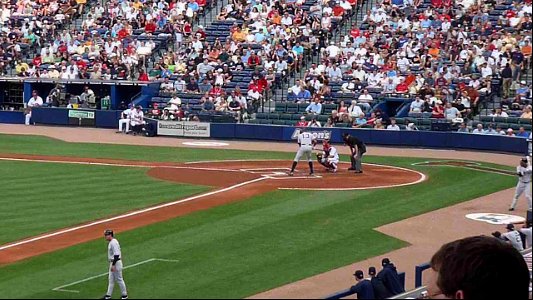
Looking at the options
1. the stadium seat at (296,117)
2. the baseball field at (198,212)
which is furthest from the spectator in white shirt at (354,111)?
the baseball field at (198,212)

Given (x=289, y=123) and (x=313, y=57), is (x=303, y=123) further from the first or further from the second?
(x=313, y=57)

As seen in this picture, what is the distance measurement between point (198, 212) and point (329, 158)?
8.09 meters

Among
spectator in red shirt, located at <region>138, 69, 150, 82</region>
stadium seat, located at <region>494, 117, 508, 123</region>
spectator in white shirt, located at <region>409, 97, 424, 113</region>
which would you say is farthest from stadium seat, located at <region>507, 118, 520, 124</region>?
spectator in red shirt, located at <region>138, 69, 150, 82</region>

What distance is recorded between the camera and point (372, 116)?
38906 mm

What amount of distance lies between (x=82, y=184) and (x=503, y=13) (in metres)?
20.2

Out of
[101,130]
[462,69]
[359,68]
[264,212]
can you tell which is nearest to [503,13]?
[462,69]

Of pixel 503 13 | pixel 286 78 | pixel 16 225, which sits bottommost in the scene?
pixel 16 225

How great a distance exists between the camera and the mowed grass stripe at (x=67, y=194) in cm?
2369

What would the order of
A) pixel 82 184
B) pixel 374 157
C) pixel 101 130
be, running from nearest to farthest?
1. pixel 82 184
2. pixel 374 157
3. pixel 101 130

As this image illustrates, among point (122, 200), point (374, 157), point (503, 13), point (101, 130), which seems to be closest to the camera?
point (122, 200)

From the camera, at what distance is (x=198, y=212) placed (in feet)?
81.8

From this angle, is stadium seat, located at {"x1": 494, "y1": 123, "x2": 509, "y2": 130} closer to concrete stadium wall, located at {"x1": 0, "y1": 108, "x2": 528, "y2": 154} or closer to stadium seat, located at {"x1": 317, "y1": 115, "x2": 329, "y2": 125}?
concrete stadium wall, located at {"x1": 0, "y1": 108, "x2": 528, "y2": 154}

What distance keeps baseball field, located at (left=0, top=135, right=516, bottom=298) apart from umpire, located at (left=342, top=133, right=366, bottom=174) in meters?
0.42

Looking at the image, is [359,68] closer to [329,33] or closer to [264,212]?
[329,33]
